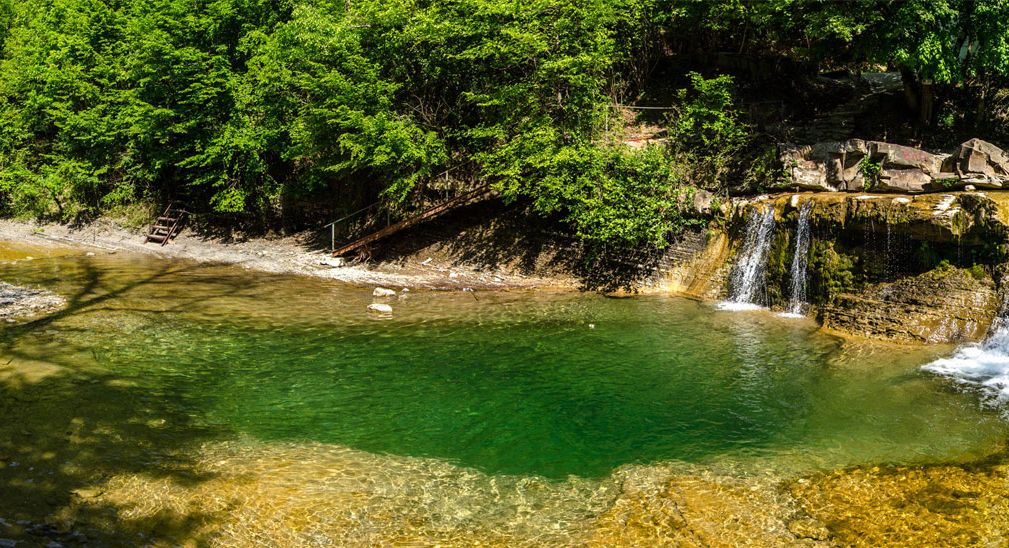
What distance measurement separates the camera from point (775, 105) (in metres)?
24.2

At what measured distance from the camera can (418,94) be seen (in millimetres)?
22594

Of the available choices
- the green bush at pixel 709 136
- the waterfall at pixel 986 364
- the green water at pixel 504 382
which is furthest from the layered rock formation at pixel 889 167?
the green water at pixel 504 382

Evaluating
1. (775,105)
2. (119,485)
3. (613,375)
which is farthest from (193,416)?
(775,105)

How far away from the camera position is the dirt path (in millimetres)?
20141

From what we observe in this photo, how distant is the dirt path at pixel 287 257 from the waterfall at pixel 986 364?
980cm

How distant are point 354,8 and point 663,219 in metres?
12.7

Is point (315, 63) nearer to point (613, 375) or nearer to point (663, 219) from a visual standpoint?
point (663, 219)

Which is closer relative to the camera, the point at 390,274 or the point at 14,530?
the point at 14,530

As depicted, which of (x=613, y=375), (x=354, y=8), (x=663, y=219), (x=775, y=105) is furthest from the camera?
(x=775, y=105)

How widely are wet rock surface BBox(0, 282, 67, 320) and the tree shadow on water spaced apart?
1457 millimetres

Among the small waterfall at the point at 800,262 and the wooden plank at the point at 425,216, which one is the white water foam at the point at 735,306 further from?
the wooden plank at the point at 425,216

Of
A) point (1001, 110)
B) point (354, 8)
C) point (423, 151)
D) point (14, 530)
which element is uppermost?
point (354, 8)

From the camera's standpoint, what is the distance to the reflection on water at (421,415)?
24.4 feet

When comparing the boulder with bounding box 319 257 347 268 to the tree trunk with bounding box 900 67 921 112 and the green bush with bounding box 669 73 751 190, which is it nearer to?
the green bush with bounding box 669 73 751 190
